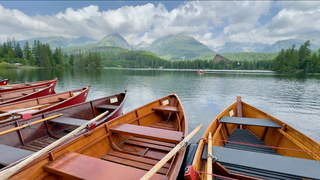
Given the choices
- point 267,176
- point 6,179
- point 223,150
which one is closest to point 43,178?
point 6,179

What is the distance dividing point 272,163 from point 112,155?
14.7 ft

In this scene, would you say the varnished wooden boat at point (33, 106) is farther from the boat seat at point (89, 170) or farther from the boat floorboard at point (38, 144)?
the boat seat at point (89, 170)

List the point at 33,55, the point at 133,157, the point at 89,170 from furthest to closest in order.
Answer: the point at 33,55, the point at 133,157, the point at 89,170

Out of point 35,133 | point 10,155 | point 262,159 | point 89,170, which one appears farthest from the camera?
point 35,133

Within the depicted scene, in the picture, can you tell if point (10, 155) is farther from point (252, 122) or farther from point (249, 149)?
point (252, 122)

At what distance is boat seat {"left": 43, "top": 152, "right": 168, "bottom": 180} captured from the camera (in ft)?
10.5

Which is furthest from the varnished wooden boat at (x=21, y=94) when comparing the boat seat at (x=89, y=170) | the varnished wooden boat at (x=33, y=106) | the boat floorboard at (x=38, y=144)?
the boat seat at (x=89, y=170)

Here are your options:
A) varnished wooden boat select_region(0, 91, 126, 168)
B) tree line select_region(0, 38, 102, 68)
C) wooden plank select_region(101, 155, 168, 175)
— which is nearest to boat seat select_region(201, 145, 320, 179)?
wooden plank select_region(101, 155, 168, 175)

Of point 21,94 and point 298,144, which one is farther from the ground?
point 21,94

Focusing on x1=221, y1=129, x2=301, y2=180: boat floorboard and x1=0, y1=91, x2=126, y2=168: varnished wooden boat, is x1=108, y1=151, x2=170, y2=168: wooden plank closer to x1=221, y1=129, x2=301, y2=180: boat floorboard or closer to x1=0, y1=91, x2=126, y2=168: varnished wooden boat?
x1=0, y1=91, x2=126, y2=168: varnished wooden boat

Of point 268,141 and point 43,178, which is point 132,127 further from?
point 268,141

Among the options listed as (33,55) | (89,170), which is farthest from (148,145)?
(33,55)

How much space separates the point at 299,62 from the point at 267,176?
12870cm

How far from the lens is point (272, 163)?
3.45 meters
